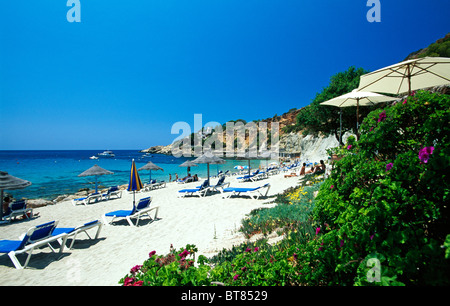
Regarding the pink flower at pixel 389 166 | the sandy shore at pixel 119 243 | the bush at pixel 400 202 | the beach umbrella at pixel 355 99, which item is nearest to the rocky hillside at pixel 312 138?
the beach umbrella at pixel 355 99

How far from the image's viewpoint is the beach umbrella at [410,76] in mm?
4621

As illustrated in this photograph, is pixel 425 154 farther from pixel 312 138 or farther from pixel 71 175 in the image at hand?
pixel 312 138

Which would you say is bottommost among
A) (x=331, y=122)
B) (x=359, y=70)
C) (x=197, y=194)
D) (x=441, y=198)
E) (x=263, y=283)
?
(x=197, y=194)

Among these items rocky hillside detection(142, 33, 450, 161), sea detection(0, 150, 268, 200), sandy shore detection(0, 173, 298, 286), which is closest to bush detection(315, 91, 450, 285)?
sandy shore detection(0, 173, 298, 286)

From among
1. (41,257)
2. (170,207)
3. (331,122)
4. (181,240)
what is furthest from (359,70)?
(41,257)

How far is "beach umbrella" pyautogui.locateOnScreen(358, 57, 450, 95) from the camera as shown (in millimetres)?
4621

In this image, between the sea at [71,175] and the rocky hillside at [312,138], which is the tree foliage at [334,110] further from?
the sea at [71,175]

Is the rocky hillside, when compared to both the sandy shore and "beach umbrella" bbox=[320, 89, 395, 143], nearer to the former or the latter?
"beach umbrella" bbox=[320, 89, 395, 143]

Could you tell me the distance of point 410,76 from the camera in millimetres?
4848

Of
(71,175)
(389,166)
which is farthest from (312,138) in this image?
(389,166)

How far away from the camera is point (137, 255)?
5000mm

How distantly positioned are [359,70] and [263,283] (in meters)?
21.4
